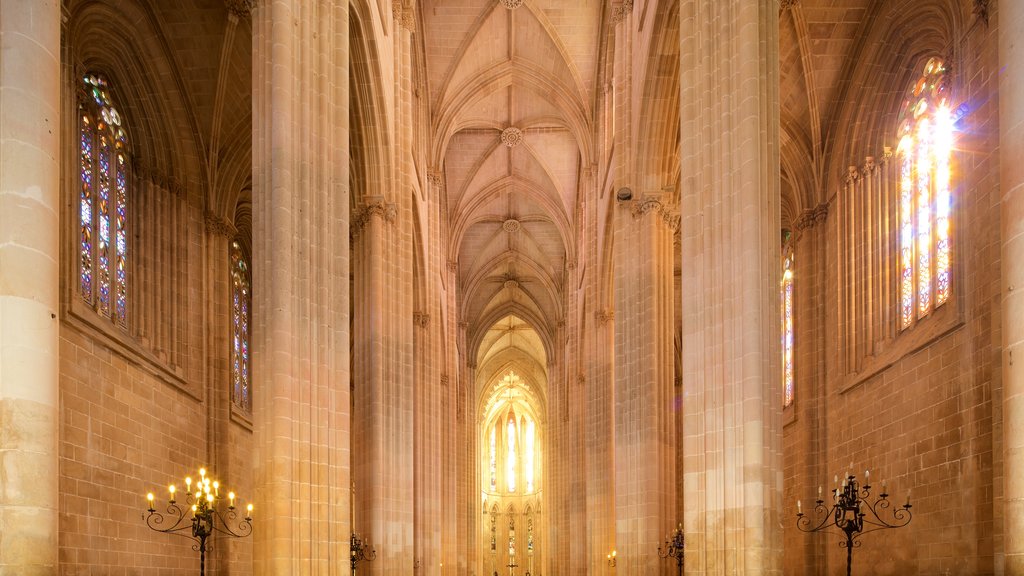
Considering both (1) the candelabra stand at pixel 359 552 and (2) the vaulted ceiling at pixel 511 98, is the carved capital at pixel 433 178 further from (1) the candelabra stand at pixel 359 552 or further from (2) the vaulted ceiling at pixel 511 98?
(1) the candelabra stand at pixel 359 552

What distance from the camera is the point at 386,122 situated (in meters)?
21.2

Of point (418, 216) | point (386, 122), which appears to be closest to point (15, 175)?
point (386, 122)

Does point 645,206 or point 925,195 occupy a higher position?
point 645,206

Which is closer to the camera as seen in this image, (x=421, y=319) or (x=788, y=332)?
(x=788, y=332)

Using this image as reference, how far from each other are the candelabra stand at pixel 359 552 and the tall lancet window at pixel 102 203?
626 cm

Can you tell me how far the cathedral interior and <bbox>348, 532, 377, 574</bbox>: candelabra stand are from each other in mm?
56

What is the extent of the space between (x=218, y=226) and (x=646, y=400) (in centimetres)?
1070

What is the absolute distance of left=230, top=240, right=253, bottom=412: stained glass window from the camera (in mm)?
25891

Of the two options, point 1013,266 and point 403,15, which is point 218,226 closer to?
point 403,15

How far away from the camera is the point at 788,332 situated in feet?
83.3

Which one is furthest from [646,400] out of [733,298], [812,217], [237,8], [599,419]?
[237,8]

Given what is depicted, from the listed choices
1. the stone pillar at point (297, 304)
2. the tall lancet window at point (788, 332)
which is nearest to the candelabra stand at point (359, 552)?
the stone pillar at point (297, 304)

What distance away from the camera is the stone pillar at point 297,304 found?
1203 centimetres

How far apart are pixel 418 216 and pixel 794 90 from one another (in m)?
11.4
